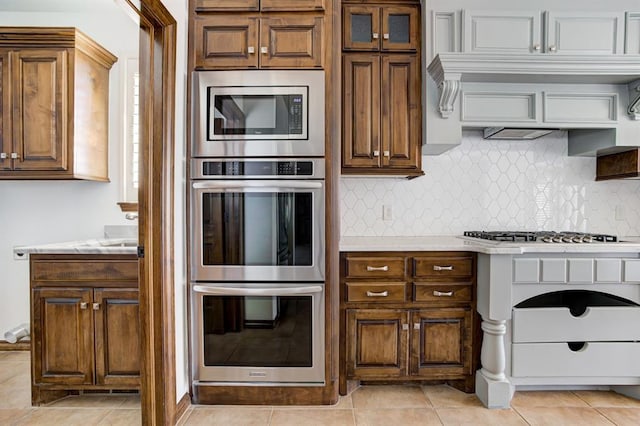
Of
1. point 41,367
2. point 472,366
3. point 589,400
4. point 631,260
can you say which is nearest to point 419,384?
point 472,366

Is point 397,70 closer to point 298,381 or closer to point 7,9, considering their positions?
point 298,381

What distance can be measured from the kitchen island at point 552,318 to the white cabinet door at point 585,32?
4.10ft

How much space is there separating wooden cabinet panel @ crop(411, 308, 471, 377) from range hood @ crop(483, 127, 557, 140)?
127 cm

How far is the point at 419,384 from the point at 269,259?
4.25 ft

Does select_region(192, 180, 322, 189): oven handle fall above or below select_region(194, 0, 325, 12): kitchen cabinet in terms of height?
below

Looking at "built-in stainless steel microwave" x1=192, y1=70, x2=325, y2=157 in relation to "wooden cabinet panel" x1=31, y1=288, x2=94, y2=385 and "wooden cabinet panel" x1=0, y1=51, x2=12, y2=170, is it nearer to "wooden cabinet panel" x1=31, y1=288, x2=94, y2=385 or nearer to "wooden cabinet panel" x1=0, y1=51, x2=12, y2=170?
"wooden cabinet panel" x1=31, y1=288, x2=94, y2=385

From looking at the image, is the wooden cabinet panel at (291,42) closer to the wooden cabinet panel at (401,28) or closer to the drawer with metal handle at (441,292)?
the wooden cabinet panel at (401,28)

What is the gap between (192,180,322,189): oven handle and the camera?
2016 millimetres

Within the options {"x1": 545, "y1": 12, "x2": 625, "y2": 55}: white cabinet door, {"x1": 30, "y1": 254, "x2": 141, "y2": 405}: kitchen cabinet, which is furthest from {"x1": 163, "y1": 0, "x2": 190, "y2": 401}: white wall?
{"x1": 545, "y1": 12, "x2": 625, "y2": 55}: white cabinet door

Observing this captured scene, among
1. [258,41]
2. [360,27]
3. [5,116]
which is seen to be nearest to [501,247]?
[360,27]

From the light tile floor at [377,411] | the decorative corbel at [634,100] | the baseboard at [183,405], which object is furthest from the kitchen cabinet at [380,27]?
the baseboard at [183,405]

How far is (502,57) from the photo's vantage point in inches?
86.3

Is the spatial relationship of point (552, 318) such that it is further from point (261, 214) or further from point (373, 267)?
point (261, 214)

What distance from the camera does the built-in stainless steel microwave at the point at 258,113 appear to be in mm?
2031
